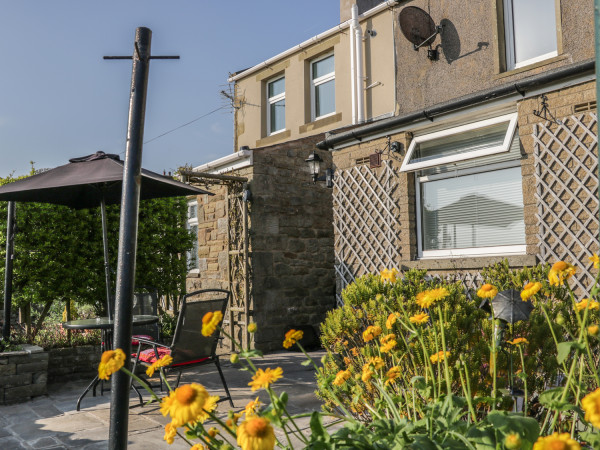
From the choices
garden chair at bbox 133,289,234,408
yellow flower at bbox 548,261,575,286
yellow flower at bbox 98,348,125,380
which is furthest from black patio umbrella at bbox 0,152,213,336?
yellow flower at bbox 548,261,575,286

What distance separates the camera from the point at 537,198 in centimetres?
526

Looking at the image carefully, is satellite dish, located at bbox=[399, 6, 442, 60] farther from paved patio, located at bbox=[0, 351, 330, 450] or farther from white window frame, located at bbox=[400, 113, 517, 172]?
paved patio, located at bbox=[0, 351, 330, 450]

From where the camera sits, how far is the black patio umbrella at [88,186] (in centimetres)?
472

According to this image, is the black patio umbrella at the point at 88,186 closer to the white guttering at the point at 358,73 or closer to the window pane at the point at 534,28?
the window pane at the point at 534,28

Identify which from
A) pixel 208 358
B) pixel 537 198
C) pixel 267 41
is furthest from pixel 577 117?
pixel 267 41

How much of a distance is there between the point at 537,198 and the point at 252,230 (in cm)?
387

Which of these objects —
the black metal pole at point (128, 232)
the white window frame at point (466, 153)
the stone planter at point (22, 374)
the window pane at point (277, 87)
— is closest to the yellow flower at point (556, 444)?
the black metal pole at point (128, 232)

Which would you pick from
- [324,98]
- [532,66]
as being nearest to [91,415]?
[532,66]

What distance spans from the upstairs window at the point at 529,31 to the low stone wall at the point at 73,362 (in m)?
5.62

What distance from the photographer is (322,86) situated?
10.6 m

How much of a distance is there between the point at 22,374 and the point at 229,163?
4.12 m

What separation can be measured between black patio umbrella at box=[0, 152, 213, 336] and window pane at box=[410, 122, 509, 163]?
2662 mm

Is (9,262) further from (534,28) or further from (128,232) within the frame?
(534,28)

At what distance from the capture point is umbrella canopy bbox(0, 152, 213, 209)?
471 cm
